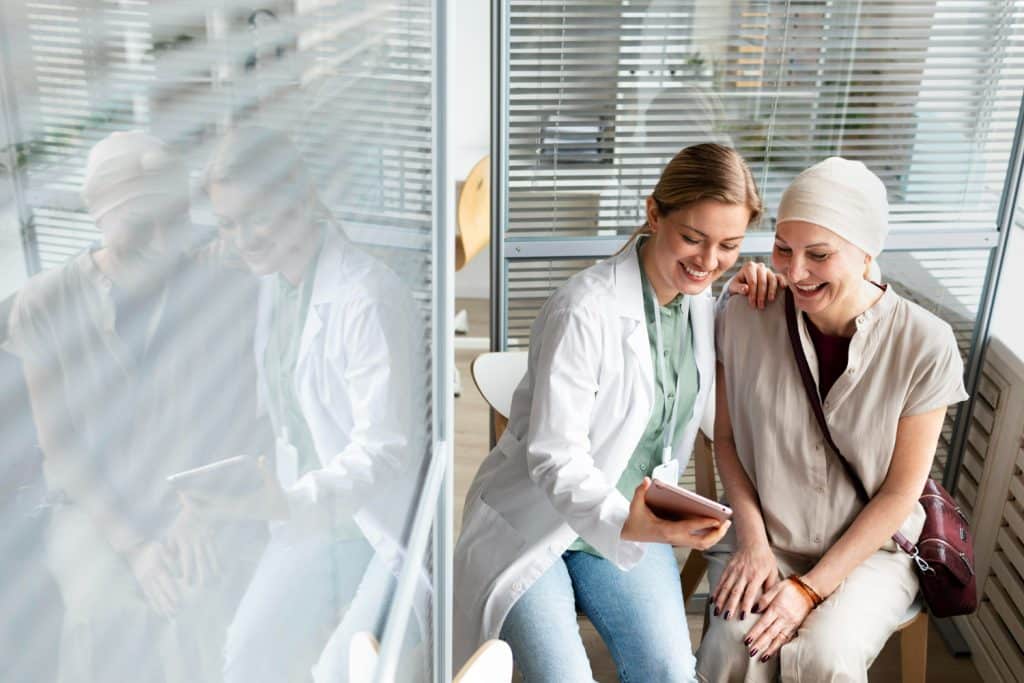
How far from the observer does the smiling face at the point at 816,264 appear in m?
1.86

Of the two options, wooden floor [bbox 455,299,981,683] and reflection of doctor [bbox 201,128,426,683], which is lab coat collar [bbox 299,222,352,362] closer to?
reflection of doctor [bbox 201,128,426,683]

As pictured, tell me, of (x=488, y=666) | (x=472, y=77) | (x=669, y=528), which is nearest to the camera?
(x=488, y=666)

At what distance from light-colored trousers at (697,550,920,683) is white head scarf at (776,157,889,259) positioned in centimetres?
66

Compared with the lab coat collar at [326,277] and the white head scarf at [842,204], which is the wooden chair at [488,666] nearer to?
the lab coat collar at [326,277]

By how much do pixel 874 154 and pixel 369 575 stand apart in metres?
2.13

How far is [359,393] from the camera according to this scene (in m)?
0.86

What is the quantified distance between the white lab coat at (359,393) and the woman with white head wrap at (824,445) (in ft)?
3.25

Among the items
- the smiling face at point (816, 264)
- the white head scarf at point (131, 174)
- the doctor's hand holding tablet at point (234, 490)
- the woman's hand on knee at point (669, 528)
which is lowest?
the woman's hand on knee at point (669, 528)

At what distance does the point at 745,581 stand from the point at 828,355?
481 millimetres

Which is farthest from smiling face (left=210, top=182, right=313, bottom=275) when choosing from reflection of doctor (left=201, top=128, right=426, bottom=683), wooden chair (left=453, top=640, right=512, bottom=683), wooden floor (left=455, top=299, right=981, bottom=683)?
wooden floor (left=455, top=299, right=981, bottom=683)

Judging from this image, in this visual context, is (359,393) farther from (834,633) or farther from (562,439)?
(834,633)

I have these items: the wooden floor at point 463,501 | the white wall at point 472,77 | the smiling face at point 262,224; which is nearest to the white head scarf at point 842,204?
the wooden floor at point 463,501

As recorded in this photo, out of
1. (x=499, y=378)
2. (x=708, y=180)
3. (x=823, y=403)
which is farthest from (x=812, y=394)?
(x=499, y=378)

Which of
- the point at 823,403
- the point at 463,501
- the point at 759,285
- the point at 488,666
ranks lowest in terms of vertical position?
the point at 463,501
